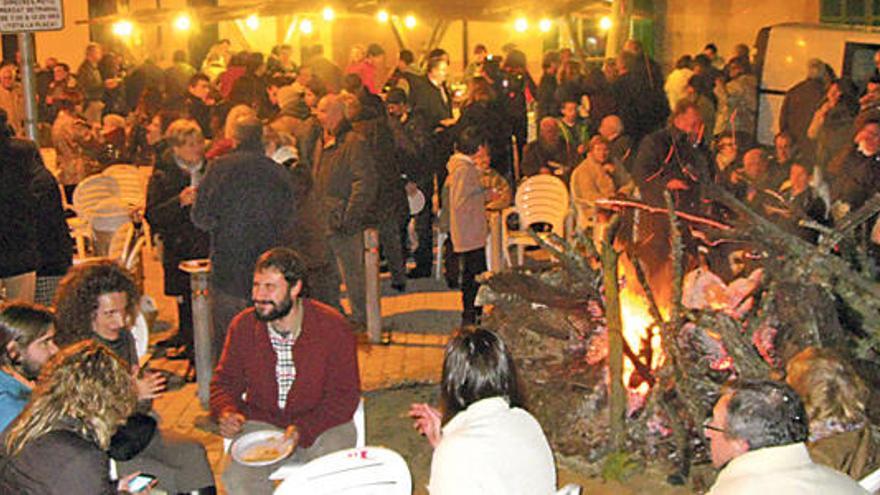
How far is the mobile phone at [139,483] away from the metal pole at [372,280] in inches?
191

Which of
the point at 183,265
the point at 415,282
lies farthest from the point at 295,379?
the point at 415,282

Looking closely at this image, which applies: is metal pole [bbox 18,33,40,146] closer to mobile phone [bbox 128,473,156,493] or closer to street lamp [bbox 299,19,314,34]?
mobile phone [bbox 128,473,156,493]

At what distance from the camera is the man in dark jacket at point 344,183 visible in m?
10.1

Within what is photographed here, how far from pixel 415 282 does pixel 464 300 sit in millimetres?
2034

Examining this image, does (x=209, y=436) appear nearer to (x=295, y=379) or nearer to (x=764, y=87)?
(x=295, y=379)

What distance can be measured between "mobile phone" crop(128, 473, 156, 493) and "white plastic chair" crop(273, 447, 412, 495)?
55 cm

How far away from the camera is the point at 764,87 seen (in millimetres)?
17969

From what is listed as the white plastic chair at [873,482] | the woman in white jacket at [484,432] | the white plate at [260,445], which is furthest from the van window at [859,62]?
the woman in white jacket at [484,432]

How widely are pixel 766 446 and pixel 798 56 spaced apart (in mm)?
14211

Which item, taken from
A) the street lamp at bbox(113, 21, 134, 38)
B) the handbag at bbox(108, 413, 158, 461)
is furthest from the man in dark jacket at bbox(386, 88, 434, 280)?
the street lamp at bbox(113, 21, 134, 38)

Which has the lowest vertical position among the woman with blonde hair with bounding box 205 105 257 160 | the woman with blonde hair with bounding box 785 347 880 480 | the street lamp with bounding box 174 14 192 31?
the woman with blonde hair with bounding box 785 347 880 480

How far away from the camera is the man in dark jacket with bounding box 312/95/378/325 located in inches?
399

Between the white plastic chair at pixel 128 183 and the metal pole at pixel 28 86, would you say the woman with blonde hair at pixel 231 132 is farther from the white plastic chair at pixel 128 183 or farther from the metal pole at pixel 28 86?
the white plastic chair at pixel 128 183

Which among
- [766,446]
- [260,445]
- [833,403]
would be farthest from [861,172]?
[766,446]
